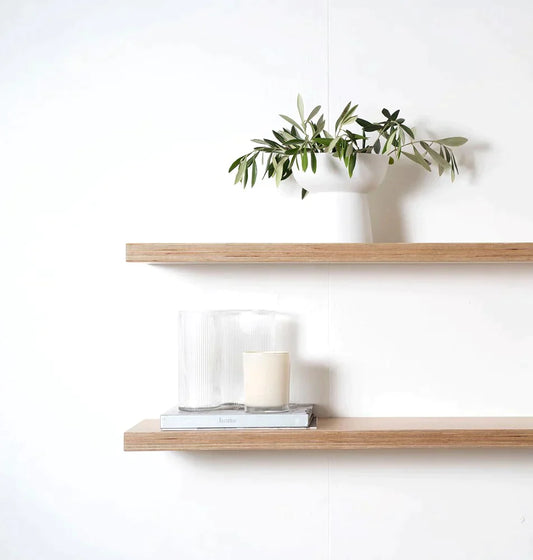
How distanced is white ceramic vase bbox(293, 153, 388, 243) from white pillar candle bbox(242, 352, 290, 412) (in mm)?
211

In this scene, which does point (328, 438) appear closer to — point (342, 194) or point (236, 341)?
point (236, 341)

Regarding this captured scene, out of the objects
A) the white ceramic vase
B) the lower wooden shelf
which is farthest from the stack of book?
the white ceramic vase

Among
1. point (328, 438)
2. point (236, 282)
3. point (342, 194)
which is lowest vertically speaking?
point (328, 438)

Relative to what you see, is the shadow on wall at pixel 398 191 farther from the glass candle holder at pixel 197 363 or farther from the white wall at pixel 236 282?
the glass candle holder at pixel 197 363

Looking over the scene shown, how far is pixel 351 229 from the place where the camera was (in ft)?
4.25

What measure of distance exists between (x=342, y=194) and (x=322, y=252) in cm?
12

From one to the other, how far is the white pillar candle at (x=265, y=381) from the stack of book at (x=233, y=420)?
16mm

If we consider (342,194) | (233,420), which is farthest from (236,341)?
(342,194)

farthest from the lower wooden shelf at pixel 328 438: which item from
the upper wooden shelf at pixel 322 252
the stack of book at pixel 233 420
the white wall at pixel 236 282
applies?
the upper wooden shelf at pixel 322 252

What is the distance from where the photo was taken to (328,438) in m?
1.24

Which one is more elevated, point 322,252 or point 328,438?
point 322,252

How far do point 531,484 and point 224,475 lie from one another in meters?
0.53

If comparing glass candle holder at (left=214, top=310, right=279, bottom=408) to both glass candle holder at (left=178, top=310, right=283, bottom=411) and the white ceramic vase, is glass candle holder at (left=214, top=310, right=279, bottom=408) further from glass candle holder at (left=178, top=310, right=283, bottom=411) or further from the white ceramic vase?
the white ceramic vase

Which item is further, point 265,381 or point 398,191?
point 398,191
